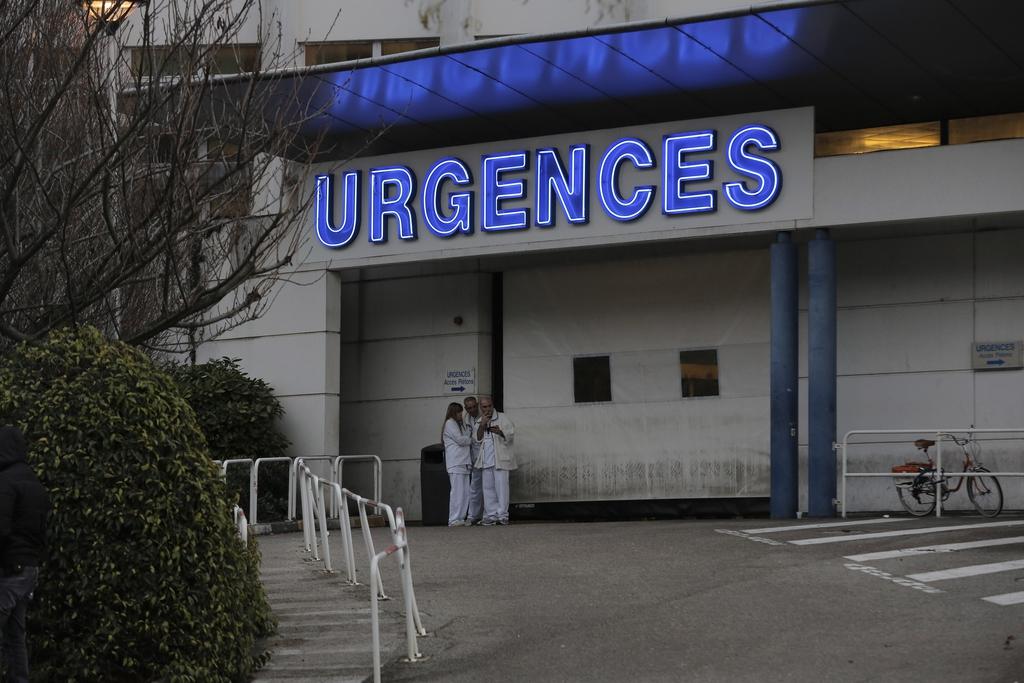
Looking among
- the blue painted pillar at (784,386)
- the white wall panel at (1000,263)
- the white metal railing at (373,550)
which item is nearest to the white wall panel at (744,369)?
the blue painted pillar at (784,386)

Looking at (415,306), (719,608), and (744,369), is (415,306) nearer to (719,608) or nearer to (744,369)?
(744,369)

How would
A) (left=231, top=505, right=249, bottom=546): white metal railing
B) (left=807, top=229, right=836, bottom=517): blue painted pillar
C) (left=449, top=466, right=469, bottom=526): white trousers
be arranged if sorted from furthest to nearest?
(left=449, top=466, right=469, bottom=526): white trousers < (left=807, top=229, right=836, bottom=517): blue painted pillar < (left=231, top=505, right=249, bottom=546): white metal railing

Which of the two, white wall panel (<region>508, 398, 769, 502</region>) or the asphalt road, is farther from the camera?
white wall panel (<region>508, 398, 769, 502</region>)

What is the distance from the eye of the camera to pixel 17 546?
871 centimetres

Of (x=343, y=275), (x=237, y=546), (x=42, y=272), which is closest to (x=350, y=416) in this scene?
(x=343, y=275)

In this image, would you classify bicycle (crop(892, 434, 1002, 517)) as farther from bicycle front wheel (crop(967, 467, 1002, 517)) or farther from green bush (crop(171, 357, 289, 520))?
green bush (crop(171, 357, 289, 520))

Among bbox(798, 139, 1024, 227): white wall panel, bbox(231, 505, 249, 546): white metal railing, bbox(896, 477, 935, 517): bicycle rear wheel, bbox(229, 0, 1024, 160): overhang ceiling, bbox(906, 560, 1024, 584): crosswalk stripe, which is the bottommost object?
Result: bbox(906, 560, 1024, 584): crosswalk stripe

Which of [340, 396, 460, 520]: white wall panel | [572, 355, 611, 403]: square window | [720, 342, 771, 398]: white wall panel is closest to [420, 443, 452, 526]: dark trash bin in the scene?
[340, 396, 460, 520]: white wall panel

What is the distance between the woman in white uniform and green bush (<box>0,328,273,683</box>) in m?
10.4

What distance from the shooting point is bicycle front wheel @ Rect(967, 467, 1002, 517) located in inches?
714

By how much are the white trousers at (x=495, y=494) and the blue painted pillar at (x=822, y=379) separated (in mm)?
4165

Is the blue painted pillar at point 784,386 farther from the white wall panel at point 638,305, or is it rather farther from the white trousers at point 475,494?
the white trousers at point 475,494

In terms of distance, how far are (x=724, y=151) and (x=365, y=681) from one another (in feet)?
37.3

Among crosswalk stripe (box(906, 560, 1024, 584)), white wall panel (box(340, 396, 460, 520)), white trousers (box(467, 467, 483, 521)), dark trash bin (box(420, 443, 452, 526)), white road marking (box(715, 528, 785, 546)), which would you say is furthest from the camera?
white wall panel (box(340, 396, 460, 520))
